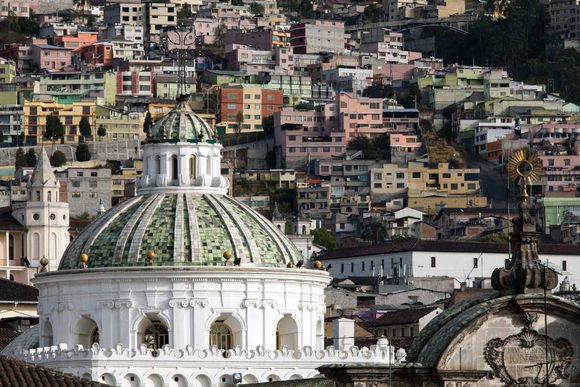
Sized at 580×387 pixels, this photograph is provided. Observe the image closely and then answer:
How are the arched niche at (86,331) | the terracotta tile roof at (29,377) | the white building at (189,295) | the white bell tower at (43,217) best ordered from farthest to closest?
the white bell tower at (43,217) < the arched niche at (86,331) < the white building at (189,295) < the terracotta tile roof at (29,377)

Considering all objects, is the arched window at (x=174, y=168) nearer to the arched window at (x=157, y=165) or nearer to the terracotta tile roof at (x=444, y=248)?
the arched window at (x=157, y=165)

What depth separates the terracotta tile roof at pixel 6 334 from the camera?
Result: 99.9 meters

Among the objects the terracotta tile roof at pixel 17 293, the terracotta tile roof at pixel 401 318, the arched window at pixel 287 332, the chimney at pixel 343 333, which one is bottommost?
the terracotta tile roof at pixel 401 318

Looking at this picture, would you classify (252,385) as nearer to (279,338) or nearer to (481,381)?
(279,338)

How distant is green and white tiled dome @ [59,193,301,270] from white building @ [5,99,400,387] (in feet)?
0.10

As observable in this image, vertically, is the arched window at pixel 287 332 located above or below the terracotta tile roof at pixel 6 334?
above

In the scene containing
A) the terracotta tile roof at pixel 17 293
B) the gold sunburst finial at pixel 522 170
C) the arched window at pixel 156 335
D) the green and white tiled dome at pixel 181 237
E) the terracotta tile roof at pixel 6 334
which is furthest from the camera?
the terracotta tile roof at pixel 17 293

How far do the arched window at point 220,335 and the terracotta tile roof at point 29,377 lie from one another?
34.8 metres

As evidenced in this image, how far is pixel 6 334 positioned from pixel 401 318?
124 ft

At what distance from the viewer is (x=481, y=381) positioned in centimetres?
4816

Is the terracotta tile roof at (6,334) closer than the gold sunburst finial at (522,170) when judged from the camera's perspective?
Result: No

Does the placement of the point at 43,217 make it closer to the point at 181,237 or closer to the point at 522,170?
the point at 181,237

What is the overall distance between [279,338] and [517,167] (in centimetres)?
4285

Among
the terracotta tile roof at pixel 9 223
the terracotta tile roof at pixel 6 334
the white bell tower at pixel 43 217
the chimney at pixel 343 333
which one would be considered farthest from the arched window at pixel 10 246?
the chimney at pixel 343 333
